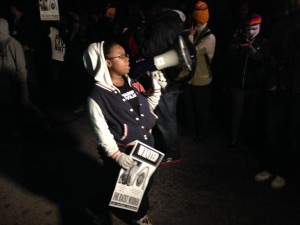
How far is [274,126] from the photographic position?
157 inches

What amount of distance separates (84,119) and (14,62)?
5.62ft

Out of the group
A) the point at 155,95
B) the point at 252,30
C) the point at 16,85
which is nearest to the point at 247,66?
the point at 252,30

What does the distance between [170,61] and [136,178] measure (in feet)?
4.49

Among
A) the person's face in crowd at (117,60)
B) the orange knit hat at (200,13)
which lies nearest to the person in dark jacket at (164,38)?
the orange knit hat at (200,13)

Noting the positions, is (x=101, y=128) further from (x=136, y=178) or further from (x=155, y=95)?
(x=155, y=95)

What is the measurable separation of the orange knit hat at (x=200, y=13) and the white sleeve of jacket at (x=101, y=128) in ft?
7.92

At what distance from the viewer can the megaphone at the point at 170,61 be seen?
3.40 m

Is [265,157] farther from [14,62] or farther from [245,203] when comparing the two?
[14,62]

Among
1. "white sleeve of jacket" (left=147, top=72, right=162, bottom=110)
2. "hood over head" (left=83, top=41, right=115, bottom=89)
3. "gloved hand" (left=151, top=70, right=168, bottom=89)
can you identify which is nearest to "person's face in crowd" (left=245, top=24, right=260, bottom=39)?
"gloved hand" (left=151, top=70, right=168, bottom=89)

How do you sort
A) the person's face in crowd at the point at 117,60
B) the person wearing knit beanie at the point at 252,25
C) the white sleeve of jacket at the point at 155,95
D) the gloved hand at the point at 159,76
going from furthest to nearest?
the person wearing knit beanie at the point at 252,25
the gloved hand at the point at 159,76
the white sleeve of jacket at the point at 155,95
the person's face in crowd at the point at 117,60

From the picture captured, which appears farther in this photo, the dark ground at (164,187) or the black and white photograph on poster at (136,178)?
the dark ground at (164,187)

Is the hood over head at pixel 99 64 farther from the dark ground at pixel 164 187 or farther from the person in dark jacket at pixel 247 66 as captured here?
the person in dark jacket at pixel 247 66

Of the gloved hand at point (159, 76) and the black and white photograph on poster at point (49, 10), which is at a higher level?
the gloved hand at point (159, 76)

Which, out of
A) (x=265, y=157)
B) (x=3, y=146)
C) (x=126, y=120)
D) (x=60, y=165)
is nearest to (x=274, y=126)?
(x=265, y=157)
